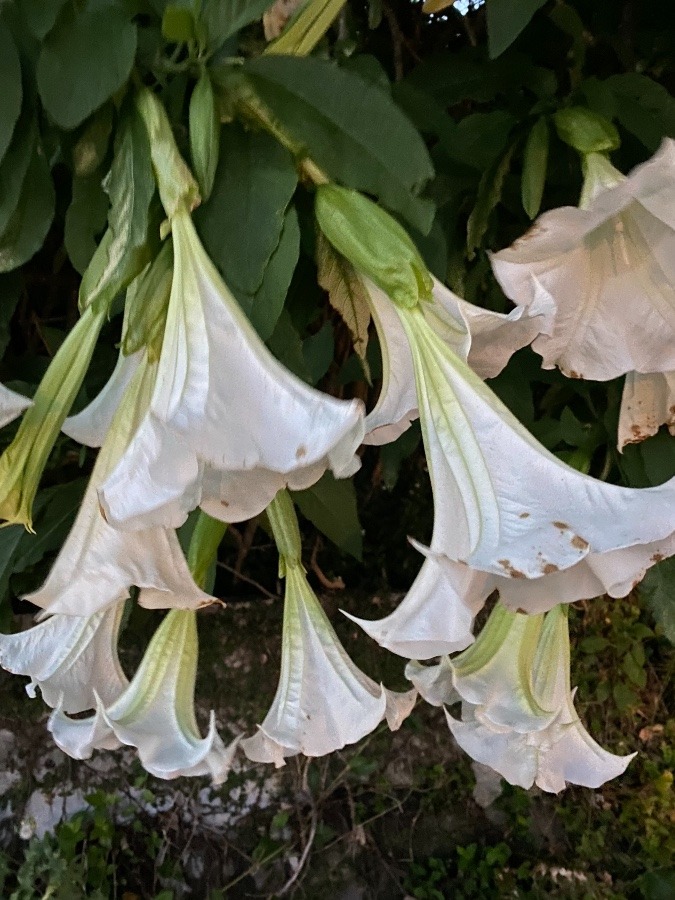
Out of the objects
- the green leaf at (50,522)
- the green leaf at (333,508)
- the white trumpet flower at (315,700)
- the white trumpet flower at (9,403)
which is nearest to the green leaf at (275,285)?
the white trumpet flower at (9,403)

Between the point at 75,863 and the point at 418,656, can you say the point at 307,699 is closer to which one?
the point at 418,656

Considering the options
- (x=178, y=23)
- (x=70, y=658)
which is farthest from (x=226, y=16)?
(x=70, y=658)

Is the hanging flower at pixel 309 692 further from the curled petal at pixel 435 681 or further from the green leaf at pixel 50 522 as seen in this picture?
the green leaf at pixel 50 522

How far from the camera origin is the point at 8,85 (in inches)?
13.1

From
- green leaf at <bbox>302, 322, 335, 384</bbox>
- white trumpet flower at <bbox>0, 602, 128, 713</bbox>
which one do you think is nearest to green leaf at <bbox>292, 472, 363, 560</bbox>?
green leaf at <bbox>302, 322, 335, 384</bbox>

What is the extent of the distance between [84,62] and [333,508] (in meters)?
0.43

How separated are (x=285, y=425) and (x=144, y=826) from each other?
99 centimetres

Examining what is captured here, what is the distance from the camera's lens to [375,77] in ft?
1.39

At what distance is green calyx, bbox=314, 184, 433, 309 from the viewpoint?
31cm

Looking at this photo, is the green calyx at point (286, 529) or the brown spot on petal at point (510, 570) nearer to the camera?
the brown spot on petal at point (510, 570)

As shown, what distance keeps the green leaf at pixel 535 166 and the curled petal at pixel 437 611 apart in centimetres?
27

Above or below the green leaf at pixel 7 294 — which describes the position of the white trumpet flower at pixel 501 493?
above

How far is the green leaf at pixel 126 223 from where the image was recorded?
0.31 m

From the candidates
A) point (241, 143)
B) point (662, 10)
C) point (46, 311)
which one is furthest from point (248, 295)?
point (46, 311)
